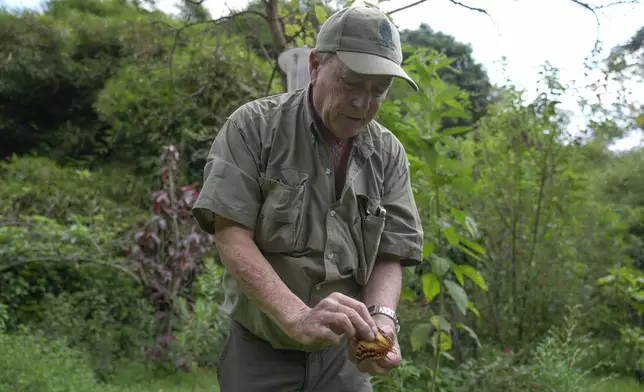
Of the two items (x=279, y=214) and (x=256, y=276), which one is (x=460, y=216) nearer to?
(x=279, y=214)

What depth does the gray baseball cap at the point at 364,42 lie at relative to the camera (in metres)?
2.06

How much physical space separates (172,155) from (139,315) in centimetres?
159

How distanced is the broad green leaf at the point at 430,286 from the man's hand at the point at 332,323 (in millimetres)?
1883

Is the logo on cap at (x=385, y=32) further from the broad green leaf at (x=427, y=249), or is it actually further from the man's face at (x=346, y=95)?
the broad green leaf at (x=427, y=249)

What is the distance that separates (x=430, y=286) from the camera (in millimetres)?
3812

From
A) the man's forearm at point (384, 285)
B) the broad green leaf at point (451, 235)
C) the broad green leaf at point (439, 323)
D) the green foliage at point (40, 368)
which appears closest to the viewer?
the man's forearm at point (384, 285)

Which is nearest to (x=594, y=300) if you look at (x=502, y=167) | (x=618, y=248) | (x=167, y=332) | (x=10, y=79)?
(x=618, y=248)

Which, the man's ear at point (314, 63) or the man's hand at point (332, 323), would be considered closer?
the man's hand at point (332, 323)

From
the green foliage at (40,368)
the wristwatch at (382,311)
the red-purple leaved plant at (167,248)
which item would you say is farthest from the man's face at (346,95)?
the red-purple leaved plant at (167,248)

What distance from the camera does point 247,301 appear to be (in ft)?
7.52

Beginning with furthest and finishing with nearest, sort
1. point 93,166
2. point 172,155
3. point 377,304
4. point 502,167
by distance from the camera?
point 93,166, point 172,155, point 502,167, point 377,304

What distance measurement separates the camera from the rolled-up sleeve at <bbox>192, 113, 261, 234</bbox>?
210 centimetres

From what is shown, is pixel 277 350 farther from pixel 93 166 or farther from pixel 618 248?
pixel 93 166

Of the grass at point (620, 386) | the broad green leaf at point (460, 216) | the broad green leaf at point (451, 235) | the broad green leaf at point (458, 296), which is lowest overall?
the grass at point (620, 386)
